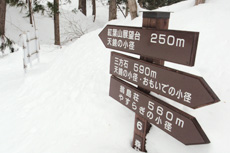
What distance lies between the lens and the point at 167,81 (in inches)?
78.0

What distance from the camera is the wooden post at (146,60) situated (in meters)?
2.09

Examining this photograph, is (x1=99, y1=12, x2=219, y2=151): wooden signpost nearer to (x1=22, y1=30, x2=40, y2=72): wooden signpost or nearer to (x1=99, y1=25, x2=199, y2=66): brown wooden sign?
(x1=99, y1=25, x2=199, y2=66): brown wooden sign

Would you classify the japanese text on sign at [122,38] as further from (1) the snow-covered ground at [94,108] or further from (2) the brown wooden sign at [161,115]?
(1) the snow-covered ground at [94,108]

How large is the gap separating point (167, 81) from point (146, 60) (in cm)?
39

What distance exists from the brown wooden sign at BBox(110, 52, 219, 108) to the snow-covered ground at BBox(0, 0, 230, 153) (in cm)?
66

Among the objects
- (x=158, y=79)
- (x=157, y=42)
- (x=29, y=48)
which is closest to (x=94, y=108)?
(x=158, y=79)

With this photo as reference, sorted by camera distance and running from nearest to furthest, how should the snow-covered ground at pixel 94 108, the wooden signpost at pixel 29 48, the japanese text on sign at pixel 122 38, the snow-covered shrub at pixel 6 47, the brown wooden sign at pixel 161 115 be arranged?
1. the brown wooden sign at pixel 161 115
2. the japanese text on sign at pixel 122 38
3. the snow-covered ground at pixel 94 108
4. the wooden signpost at pixel 29 48
5. the snow-covered shrub at pixel 6 47

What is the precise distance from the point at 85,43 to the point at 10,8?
1202 cm

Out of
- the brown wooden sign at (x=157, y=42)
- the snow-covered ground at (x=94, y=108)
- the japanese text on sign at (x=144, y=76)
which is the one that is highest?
the brown wooden sign at (x=157, y=42)

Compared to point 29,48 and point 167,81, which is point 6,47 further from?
point 167,81

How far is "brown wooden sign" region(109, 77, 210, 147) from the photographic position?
179 cm

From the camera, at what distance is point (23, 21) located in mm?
15852

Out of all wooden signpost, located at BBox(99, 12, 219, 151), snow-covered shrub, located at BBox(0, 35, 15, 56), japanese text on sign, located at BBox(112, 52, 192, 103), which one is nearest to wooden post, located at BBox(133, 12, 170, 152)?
wooden signpost, located at BBox(99, 12, 219, 151)

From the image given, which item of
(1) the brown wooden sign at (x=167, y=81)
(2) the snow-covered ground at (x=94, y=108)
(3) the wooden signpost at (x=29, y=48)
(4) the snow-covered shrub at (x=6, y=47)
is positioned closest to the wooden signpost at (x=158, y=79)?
(1) the brown wooden sign at (x=167, y=81)
